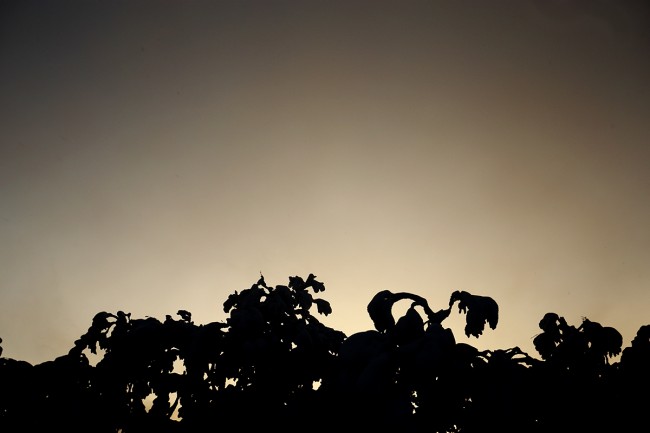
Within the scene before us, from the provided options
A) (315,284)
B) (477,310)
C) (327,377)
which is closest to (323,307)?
(315,284)

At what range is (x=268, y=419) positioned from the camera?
10.1 feet

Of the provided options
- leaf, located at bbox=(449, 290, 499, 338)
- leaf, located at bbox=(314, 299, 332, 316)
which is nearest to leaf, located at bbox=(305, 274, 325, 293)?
leaf, located at bbox=(314, 299, 332, 316)

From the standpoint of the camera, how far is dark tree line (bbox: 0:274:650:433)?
2205 mm

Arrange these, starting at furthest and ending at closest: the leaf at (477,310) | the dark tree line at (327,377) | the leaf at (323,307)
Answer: the leaf at (323,307) < the leaf at (477,310) < the dark tree line at (327,377)

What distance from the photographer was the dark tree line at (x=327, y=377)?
7.23 feet

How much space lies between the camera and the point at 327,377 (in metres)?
3.56

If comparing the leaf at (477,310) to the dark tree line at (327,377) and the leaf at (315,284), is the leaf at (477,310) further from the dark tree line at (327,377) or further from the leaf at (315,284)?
the leaf at (315,284)

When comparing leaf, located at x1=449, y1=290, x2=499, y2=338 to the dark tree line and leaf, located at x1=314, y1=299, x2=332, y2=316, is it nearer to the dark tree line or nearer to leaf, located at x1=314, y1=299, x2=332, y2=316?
the dark tree line

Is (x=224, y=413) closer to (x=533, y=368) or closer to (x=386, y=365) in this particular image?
(x=386, y=365)

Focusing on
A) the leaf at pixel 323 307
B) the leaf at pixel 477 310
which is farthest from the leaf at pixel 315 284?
the leaf at pixel 477 310

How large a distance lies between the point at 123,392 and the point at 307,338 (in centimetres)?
198

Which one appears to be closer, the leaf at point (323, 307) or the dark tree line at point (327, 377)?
the dark tree line at point (327, 377)

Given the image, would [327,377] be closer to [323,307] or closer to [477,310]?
[477,310]

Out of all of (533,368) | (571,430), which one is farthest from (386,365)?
(571,430)
